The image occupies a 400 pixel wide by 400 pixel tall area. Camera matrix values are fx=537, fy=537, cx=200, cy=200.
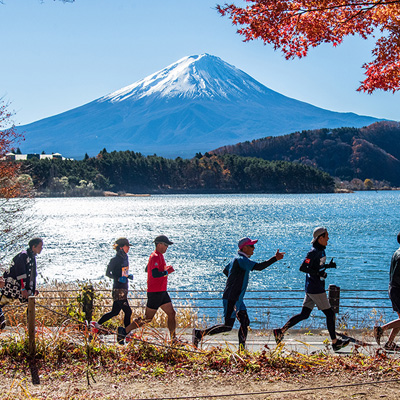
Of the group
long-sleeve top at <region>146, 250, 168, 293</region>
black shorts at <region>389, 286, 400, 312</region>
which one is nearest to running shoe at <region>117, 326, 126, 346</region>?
long-sleeve top at <region>146, 250, 168, 293</region>

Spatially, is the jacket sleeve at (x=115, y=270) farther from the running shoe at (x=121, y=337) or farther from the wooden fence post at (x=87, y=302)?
the wooden fence post at (x=87, y=302)

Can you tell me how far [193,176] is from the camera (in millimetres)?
168125

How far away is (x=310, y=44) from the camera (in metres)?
9.67

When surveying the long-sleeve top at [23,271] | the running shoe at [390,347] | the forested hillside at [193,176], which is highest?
the forested hillside at [193,176]

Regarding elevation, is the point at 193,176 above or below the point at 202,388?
above

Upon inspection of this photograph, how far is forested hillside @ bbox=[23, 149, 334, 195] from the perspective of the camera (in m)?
156

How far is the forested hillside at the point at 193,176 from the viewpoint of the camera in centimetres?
15575

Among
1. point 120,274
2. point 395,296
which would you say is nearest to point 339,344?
point 395,296

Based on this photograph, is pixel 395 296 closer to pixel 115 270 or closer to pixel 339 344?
pixel 339 344

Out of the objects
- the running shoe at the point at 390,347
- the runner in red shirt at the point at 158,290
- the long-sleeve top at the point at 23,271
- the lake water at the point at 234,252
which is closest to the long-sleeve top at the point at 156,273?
the runner in red shirt at the point at 158,290

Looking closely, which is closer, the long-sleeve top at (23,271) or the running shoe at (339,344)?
the running shoe at (339,344)

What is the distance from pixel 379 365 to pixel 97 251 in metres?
38.2

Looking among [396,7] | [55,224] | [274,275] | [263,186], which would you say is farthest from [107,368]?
[263,186]

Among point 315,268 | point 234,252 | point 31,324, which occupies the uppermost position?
point 315,268
